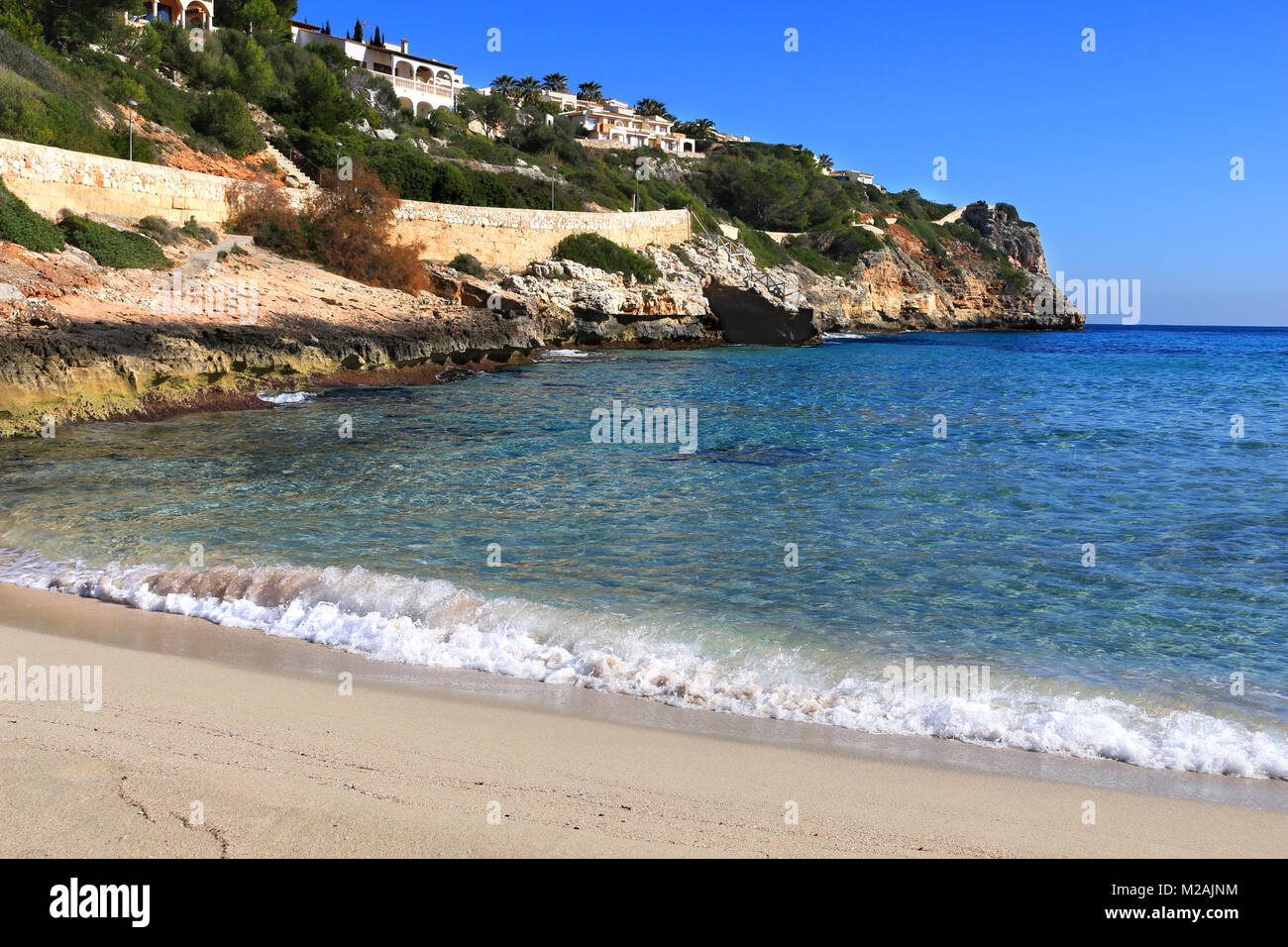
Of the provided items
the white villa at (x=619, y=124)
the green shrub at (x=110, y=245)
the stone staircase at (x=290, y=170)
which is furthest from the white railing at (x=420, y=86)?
the green shrub at (x=110, y=245)

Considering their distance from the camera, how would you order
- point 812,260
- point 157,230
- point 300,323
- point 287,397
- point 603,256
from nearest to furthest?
point 287,397 < point 300,323 < point 157,230 < point 603,256 < point 812,260

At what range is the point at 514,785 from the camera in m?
4.26

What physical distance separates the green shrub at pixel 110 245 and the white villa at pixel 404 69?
1501 inches

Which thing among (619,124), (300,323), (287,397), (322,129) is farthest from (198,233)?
(619,124)

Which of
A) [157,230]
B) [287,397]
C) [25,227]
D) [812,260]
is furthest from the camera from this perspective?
[812,260]

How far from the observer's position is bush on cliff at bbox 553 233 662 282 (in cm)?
4241

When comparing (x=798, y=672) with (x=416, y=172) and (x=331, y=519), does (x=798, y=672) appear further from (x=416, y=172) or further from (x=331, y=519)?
(x=416, y=172)

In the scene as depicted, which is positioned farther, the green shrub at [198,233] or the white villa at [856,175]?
the white villa at [856,175]

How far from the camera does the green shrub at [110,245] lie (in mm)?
22016

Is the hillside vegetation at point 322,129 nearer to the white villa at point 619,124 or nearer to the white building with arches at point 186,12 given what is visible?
the white building with arches at point 186,12

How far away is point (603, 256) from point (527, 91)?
48531 mm

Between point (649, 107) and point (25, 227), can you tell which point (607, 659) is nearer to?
point (25, 227)

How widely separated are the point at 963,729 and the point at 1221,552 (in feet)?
18.8
